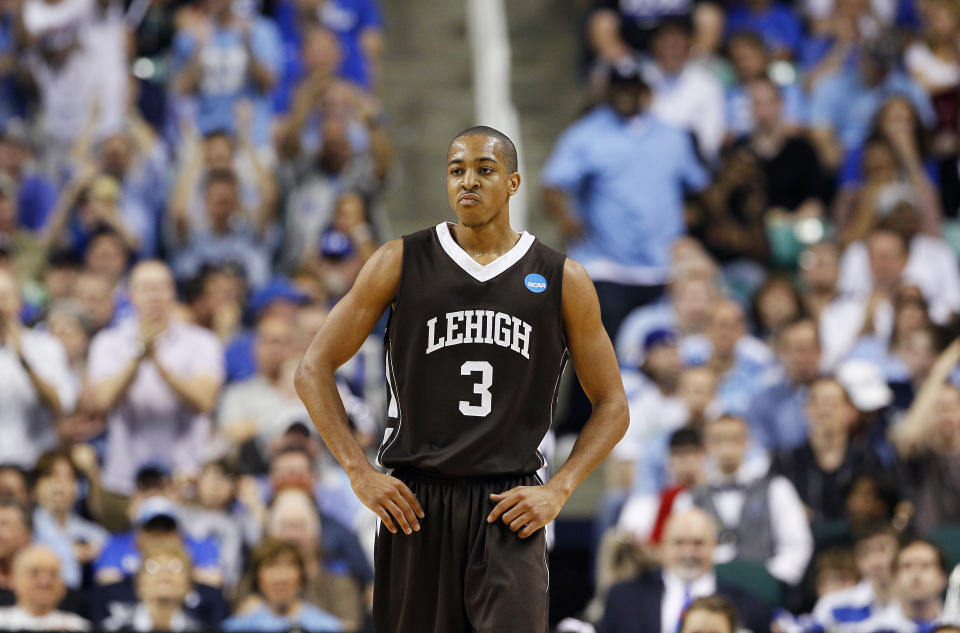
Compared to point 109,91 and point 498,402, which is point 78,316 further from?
point 498,402

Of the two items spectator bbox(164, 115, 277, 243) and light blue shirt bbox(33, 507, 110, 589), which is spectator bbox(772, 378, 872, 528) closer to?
light blue shirt bbox(33, 507, 110, 589)

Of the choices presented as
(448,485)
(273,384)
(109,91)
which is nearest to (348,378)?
(273,384)

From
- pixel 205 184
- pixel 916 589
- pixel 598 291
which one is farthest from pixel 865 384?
pixel 205 184

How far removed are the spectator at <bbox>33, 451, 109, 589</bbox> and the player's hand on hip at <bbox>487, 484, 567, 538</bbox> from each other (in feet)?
15.6

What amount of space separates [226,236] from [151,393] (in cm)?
217

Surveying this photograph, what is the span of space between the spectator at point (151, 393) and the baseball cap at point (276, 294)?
35.5 inches

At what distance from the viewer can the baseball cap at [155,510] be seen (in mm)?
8992

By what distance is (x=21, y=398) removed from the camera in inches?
389

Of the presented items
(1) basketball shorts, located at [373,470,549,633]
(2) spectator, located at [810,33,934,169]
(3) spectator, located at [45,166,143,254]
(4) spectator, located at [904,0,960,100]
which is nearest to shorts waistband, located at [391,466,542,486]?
(1) basketball shorts, located at [373,470,549,633]

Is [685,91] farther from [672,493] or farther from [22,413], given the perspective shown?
[22,413]

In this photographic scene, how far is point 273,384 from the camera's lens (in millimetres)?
10164

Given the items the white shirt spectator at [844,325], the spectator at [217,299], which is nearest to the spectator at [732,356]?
the white shirt spectator at [844,325]

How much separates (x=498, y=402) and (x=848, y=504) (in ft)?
15.6

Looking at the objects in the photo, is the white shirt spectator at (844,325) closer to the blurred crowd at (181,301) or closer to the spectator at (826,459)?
the spectator at (826,459)
